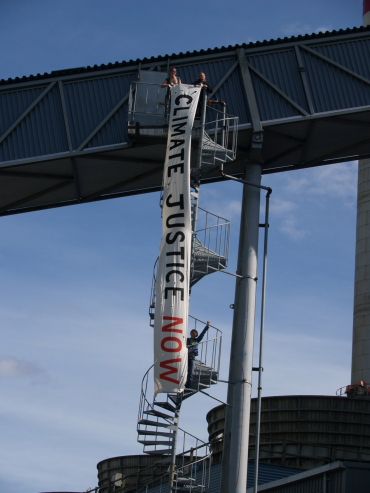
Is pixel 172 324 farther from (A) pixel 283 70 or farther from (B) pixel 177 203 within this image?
(A) pixel 283 70

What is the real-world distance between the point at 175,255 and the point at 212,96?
234 inches

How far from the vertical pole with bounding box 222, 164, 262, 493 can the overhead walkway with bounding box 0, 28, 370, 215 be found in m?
2.03

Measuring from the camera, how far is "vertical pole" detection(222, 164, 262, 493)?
28516mm

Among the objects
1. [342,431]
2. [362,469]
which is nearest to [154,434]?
[362,469]

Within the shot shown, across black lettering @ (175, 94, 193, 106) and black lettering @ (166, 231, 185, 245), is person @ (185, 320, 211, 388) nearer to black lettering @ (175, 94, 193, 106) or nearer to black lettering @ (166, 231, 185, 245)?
black lettering @ (166, 231, 185, 245)

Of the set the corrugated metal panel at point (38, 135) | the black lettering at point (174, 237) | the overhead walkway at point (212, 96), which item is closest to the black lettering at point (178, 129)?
the overhead walkway at point (212, 96)

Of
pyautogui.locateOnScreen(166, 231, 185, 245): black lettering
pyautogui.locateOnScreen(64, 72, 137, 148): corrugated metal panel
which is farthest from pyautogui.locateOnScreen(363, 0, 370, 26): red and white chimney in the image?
pyautogui.locateOnScreen(166, 231, 185, 245): black lettering

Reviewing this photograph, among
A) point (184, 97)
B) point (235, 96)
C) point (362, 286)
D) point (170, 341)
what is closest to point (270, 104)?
point (235, 96)

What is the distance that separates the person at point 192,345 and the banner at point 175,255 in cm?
84

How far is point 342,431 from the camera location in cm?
4988

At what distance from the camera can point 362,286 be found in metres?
68.9

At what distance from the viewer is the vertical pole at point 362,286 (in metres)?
67.2

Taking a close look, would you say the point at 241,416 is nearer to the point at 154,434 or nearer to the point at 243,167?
the point at 154,434

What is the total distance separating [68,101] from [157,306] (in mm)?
7716
